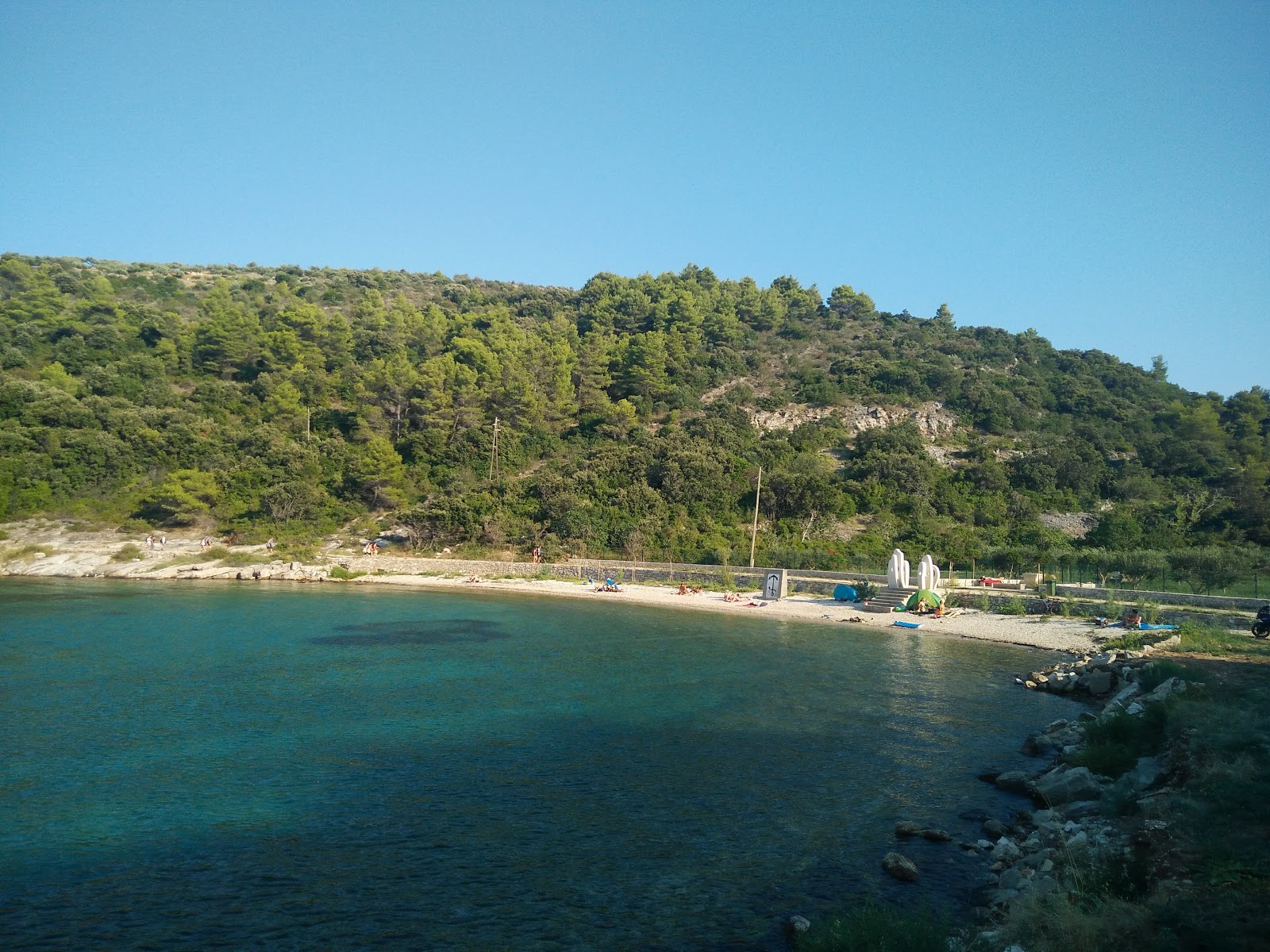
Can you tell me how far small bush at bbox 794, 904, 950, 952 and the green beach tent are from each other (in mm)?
24053

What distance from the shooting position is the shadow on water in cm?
2359

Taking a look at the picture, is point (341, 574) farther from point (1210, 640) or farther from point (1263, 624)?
point (1263, 624)

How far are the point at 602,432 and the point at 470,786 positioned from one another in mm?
49633

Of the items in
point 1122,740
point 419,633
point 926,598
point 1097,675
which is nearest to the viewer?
point 1122,740

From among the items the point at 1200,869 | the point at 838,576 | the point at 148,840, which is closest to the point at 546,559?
the point at 838,576

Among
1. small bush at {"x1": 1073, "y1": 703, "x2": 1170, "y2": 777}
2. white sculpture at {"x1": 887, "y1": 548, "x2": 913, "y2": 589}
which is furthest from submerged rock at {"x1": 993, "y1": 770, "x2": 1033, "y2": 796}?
white sculpture at {"x1": 887, "y1": 548, "x2": 913, "y2": 589}

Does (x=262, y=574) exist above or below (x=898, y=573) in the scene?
below

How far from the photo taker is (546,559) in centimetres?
4403

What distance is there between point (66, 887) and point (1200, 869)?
36.1ft

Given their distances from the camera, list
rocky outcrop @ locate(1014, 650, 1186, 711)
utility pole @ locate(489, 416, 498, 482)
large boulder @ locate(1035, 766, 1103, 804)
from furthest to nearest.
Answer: utility pole @ locate(489, 416, 498, 482), rocky outcrop @ locate(1014, 650, 1186, 711), large boulder @ locate(1035, 766, 1103, 804)

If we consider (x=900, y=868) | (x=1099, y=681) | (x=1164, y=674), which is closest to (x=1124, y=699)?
(x=1164, y=674)

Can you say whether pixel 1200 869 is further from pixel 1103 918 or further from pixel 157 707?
pixel 157 707

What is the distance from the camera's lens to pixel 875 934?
6.58m

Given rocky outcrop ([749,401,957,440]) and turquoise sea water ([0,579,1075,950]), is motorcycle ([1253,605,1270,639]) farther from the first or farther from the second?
rocky outcrop ([749,401,957,440])
